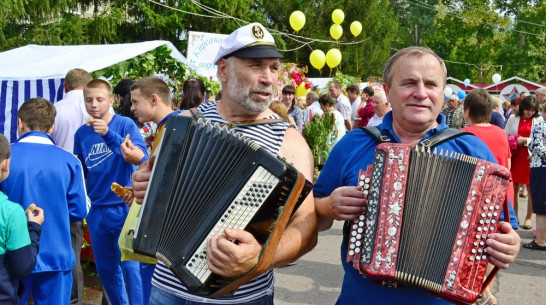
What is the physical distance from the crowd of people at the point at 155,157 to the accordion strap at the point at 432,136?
22 millimetres

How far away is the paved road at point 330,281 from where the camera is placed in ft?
17.8

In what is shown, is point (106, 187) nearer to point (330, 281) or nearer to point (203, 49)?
point (330, 281)

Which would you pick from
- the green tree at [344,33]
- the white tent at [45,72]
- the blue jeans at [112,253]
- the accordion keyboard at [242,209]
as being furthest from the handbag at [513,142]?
the green tree at [344,33]

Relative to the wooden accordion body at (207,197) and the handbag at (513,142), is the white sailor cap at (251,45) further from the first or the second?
the handbag at (513,142)

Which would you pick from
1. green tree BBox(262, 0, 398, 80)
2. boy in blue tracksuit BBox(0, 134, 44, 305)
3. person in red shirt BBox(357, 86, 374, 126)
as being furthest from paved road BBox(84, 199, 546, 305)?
green tree BBox(262, 0, 398, 80)

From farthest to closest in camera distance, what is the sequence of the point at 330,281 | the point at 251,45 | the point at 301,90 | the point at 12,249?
the point at 301,90 < the point at 330,281 < the point at 12,249 < the point at 251,45

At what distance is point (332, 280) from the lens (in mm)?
5965

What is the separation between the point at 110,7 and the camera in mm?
26406

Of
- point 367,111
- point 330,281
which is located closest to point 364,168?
point 330,281

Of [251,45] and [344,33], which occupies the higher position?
[251,45]

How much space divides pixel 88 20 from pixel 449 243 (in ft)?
83.3

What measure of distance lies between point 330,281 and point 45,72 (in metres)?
4.31

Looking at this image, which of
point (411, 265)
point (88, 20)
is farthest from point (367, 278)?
point (88, 20)

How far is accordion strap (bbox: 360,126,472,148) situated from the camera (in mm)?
2369
